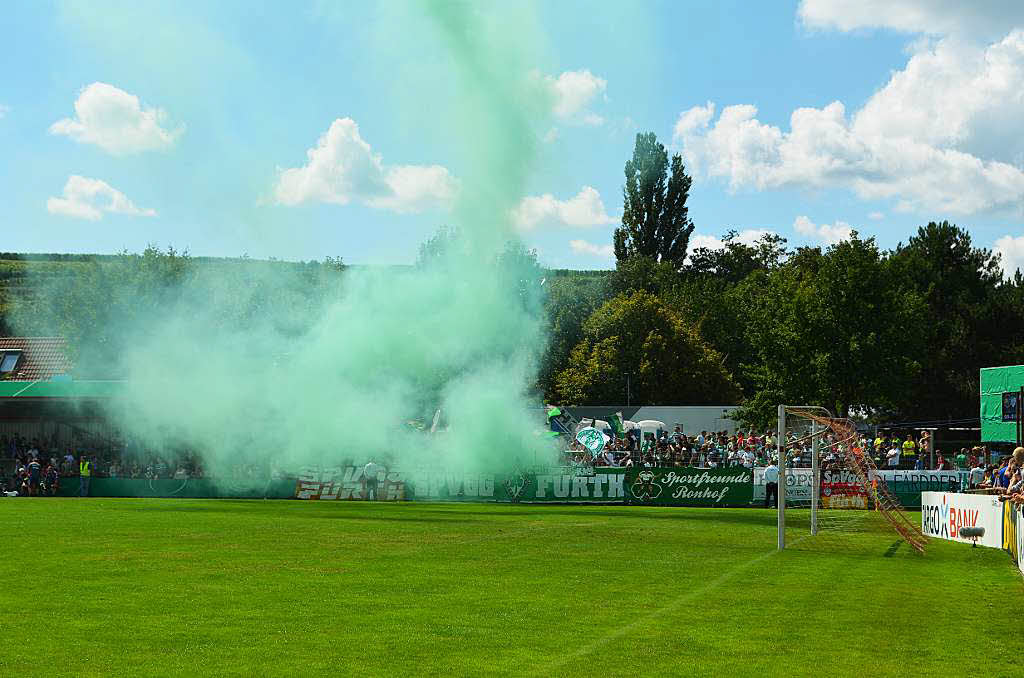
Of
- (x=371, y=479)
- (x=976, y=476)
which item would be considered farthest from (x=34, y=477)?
(x=976, y=476)

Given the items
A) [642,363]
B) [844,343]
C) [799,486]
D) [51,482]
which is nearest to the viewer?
[799,486]

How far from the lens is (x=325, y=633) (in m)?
12.7

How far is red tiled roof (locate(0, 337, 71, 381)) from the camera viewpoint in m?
77.7

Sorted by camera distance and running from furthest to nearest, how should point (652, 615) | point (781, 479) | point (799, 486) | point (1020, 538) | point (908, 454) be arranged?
point (908, 454), point (799, 486), point (781, 479), point (1020, 538), point (652, 615)

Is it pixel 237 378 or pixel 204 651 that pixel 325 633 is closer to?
pixel 204 651

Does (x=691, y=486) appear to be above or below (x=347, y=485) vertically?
above

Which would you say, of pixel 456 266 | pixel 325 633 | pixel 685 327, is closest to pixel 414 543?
pixel 325 633

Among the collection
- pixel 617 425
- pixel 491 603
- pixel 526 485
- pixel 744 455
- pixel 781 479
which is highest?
pixel 617 425

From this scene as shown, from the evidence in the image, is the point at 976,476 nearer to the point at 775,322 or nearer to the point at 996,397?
the point at 996,397

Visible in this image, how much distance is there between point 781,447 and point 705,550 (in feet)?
9.99

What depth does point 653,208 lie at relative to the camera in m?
103

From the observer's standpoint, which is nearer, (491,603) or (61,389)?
(491,603)

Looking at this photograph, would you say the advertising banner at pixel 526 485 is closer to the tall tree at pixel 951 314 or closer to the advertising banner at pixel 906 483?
A: the advertising banner at pixel 906 483

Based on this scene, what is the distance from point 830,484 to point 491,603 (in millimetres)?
24727
